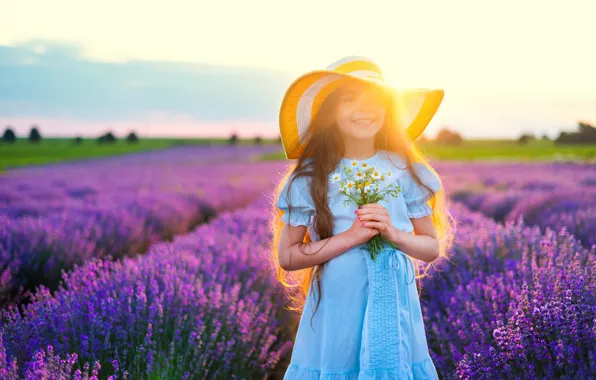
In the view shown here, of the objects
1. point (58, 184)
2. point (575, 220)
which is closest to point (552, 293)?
point (575, 220)

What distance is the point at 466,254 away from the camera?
3539 mm

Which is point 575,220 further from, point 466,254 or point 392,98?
point 392,98

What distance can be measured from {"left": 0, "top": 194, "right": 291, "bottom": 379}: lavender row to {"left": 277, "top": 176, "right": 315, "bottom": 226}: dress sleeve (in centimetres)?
76

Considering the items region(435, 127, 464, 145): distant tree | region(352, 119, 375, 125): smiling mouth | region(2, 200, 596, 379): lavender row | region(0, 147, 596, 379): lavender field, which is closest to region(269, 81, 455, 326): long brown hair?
region(352, 119, 375, 125): smiling mouth

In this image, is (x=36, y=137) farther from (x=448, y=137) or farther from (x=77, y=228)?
(x=77, y=228)

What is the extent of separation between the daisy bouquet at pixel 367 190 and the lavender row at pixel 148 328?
96 cm

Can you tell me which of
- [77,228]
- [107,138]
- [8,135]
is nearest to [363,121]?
[77,228]

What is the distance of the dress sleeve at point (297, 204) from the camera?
198cm

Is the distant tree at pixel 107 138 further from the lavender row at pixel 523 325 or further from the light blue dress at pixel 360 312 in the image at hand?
the light blue dress at pixel 360 312

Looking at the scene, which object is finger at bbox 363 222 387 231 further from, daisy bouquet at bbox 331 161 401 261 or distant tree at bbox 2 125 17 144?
distant tree at bbox 2 125 17 144

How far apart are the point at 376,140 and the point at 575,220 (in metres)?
3.98

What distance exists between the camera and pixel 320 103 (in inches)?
84.3

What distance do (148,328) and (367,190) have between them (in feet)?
3.97

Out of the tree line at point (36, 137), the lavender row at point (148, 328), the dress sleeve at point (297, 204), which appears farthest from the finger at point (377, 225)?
the tree line at point (36, 137)
